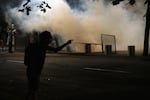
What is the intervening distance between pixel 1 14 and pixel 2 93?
3390cm

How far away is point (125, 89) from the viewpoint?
13430 millimetres

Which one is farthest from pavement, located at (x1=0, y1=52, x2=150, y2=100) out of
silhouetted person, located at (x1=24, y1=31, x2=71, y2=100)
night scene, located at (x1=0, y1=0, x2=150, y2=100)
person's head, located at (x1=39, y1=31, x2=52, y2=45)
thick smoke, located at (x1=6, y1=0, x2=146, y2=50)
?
thick smoke, located at (x1=6, y1=0, x2=146, y2=50)

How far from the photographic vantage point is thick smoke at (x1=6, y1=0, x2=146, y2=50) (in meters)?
41.1

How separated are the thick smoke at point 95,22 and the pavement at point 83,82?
64.1 ft

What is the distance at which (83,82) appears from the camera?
598 inches

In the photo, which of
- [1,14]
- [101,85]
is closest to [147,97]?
[101,85]

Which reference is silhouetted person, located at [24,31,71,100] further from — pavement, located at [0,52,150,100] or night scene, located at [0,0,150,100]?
pavement, located at [0,52,150,100]

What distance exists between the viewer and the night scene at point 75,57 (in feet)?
37.4

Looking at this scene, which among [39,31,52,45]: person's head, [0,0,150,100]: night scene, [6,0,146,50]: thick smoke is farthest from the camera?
[6,0,146,50]: thick smoke

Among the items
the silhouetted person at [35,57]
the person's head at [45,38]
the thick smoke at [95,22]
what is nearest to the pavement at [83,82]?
the silhouetted person at [35,57]

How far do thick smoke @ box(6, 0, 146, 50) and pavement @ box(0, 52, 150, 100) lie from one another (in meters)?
19.5

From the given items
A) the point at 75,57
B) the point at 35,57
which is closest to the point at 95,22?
the point at 75,57

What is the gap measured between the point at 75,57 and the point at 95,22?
16.1 m

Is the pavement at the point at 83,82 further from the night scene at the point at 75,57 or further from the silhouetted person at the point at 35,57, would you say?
the silhouetted person at the point at 35,57
